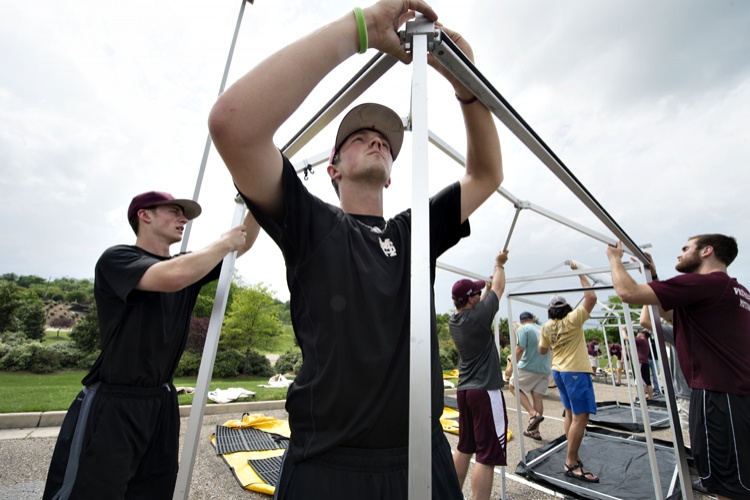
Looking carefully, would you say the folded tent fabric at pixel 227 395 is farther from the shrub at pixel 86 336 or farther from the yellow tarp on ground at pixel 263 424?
the shrub at pixel 86 336

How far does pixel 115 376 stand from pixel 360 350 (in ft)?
5.75

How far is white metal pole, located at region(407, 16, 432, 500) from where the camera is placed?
0.62 m

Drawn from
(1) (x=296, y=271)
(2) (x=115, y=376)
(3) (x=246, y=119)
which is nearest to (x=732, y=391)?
(1) (x=296, y=271)

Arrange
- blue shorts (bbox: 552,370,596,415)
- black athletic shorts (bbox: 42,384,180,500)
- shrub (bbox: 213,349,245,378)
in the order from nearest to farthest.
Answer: black athletic shorts (bbox: 42,384,180,500)
blue shorts (bbox: 552,370,596,415)
shrub (bbox: 213,349,245,378)

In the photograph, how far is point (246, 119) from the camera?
2.51 ft

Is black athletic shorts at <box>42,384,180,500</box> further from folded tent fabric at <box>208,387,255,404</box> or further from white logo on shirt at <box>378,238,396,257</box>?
folded tent fabric at <box>208,387,255,404</box>

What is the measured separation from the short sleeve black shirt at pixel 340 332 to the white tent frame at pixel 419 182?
28cm

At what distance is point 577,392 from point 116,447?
4904 mm

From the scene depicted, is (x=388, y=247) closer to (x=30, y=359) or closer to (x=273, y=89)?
(x=273, y=89)

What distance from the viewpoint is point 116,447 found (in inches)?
68.9

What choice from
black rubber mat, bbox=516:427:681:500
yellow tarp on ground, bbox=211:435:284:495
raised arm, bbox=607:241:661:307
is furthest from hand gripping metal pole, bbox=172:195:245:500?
black rubber mat, bbox=516:427:681:500

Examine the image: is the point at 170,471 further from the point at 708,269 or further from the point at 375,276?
the point at 708,269

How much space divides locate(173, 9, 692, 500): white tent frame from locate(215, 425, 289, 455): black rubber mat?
3561 mm

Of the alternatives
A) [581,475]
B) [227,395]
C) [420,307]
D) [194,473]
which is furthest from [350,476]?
[227,395]
